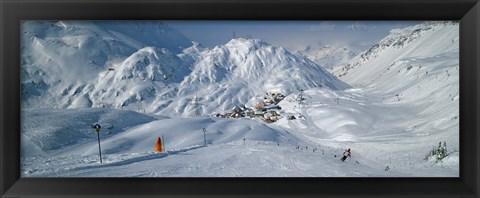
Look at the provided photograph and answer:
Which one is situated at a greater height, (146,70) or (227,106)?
(146,70)

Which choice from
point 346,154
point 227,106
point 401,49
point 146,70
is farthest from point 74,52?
point 401,49

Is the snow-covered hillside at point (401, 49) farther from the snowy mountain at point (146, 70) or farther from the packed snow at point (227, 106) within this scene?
the snowy mountain at point (146, 70)

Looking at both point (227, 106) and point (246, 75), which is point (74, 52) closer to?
point (227, 106)
